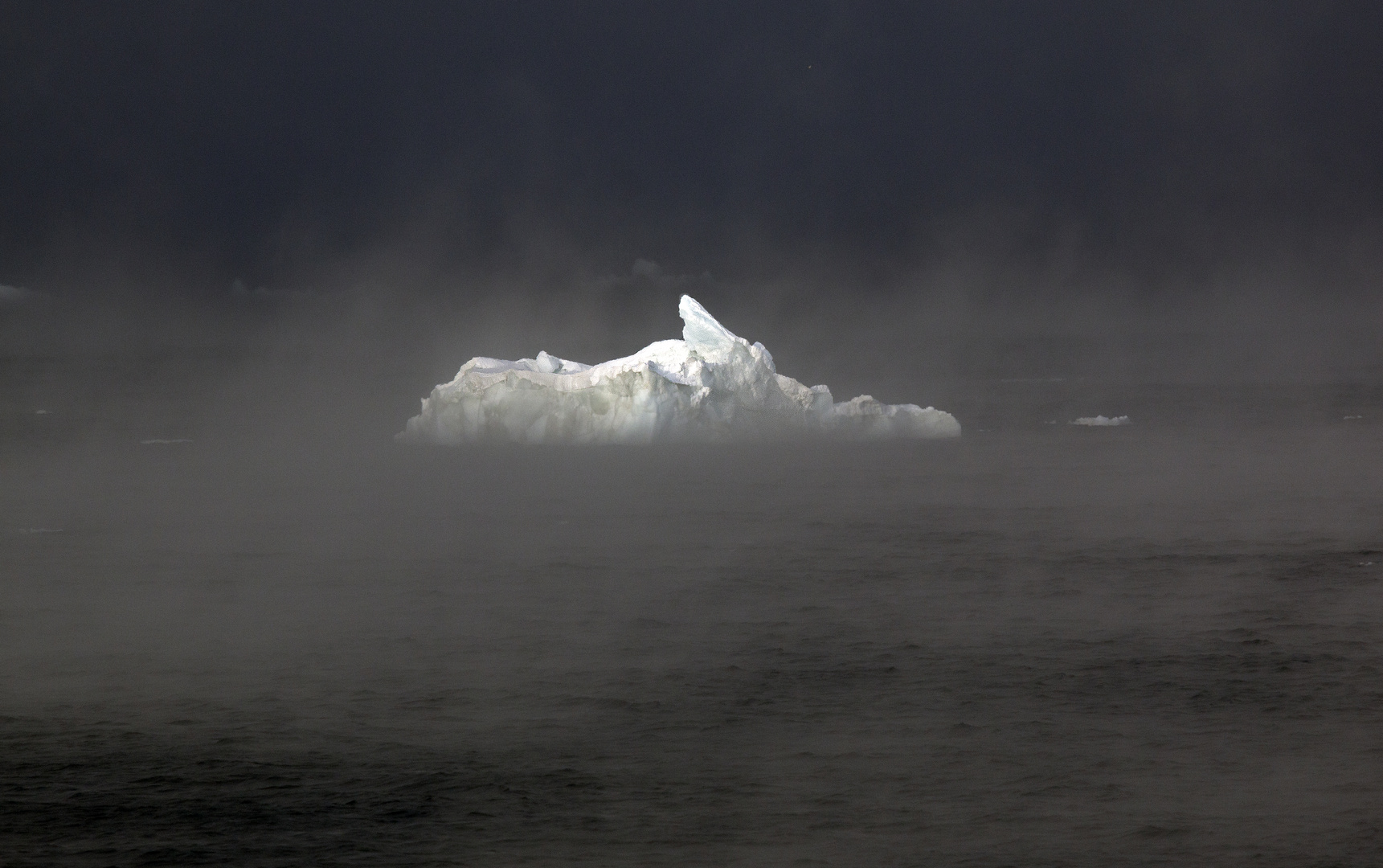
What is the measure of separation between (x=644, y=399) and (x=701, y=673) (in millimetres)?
20124

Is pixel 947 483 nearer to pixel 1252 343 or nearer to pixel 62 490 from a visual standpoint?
pixel 62 490

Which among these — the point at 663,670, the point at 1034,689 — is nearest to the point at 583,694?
the point at 663,670

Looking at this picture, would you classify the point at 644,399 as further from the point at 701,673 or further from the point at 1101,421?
the point at 701,673

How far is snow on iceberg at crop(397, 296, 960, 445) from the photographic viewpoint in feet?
121

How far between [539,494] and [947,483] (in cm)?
825

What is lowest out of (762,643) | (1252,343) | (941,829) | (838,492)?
(941,829)

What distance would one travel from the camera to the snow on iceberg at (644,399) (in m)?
36.8

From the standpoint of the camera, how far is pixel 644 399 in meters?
37.2

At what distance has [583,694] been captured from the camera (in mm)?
16500

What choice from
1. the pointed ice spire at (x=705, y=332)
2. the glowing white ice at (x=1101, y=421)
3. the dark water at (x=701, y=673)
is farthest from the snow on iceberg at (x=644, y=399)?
the glowing white ice at (x=1101, y=421)

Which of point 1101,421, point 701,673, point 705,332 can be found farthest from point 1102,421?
point 701,673

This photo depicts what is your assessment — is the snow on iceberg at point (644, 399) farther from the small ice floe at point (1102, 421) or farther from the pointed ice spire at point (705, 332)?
the small ice floe at point (1102, 421)

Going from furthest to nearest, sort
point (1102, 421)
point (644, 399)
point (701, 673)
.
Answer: point (1102, 421) < point (644, 399) < point (701, 673)

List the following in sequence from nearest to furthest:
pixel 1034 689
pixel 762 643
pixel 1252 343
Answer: pixel 1034 689 → pixel 762 643 → pixel 1252 343
